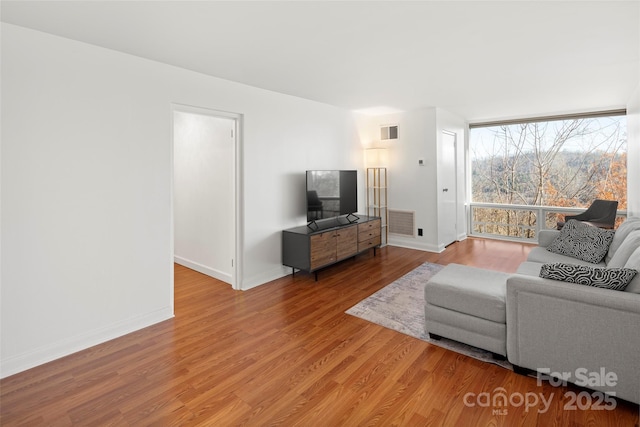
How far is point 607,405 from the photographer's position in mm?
1919

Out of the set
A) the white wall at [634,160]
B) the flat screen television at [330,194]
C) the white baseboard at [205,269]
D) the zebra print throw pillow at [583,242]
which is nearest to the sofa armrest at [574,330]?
the zebra print throw pillow at [583,242]

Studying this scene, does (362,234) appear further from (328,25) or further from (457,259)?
(328,25)

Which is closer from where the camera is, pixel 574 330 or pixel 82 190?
pixel 574 330

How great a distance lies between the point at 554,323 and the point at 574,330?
10 centimetres

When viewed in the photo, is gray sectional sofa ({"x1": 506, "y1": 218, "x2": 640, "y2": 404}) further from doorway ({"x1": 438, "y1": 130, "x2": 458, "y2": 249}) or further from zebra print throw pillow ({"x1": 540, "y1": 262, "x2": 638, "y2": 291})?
doorway ({"x1": 438, "y1": 130, "x2": 458, "y2": 249})

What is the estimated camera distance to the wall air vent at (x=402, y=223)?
589 cm

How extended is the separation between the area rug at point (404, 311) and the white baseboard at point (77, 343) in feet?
6.20

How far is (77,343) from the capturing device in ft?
8.64

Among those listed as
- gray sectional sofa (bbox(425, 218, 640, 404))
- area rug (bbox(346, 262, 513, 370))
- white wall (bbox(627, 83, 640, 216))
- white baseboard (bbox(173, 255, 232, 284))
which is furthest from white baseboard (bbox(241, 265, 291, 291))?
white wall (bbox(627, 83, 640, 216))

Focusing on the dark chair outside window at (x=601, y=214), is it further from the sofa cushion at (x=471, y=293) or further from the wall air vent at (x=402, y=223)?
the sofa cushion at (x=471, y=293)

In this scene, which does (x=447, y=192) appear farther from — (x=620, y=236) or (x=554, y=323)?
(x=554, y=323)

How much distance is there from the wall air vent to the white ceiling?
238 centimetres

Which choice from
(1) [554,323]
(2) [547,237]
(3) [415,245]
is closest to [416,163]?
(3) [415,245]

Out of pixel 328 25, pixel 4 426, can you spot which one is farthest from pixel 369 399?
pixel 328 25
